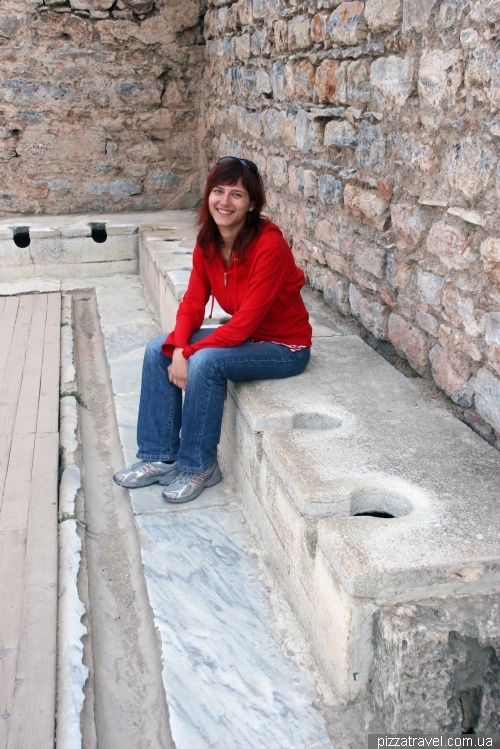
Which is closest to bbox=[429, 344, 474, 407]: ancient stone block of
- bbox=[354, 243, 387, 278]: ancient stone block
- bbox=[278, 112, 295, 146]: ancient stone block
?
bbox=[354, 243, 387, 278]: ancient stone block

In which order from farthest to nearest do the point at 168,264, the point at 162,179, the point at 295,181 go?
the point at 162,179
the point at 168,264
the point at 295,181

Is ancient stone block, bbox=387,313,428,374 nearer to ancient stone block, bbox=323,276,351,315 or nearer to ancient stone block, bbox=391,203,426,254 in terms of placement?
ancient stone block, bbox=391,203,426,254

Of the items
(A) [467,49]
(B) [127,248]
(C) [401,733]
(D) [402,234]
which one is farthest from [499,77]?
(B) [127,248]

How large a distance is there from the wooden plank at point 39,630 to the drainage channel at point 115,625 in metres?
0.12

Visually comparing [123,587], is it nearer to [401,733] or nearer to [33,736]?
[33,736]

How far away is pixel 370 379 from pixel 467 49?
1262 mm

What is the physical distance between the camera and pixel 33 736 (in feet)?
5.86

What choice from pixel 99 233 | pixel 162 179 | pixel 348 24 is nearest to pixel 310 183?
pixel 348 24

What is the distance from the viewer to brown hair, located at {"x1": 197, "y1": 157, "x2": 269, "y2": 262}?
2678mm

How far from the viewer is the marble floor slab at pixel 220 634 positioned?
1835 mm

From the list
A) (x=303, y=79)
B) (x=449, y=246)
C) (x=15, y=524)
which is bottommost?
(x=15, y=524)

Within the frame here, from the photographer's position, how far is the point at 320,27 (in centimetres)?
353

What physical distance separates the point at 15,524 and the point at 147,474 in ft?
1.84

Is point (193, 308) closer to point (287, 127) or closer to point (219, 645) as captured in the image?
point (219, 645)
